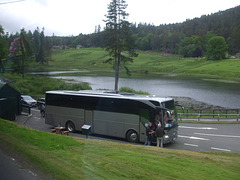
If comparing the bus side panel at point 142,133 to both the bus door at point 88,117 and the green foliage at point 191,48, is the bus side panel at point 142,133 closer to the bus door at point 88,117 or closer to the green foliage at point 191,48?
the bus door at point 88,117

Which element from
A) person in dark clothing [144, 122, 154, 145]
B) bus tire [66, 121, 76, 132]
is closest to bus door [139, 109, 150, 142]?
person in dark clothing [144, 122, 154, 145]

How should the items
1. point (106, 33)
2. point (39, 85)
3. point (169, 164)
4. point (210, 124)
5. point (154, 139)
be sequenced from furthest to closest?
point (39, 85), point (106, 33), point (210, 124), point (154, 139), point (169, 164)

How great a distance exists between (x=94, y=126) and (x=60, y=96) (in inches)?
168

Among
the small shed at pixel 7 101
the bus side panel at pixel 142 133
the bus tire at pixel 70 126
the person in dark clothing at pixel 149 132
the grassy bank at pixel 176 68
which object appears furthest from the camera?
the grassy bank at pixel 176 68

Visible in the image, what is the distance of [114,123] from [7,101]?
1106 cm

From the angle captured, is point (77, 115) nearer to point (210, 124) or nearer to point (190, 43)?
point (210, 124)

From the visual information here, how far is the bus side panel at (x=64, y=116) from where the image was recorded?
1888 cm

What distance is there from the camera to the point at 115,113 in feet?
55.8

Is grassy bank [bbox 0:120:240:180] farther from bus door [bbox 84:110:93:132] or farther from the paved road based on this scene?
bus door [bbox 84:110:93:132]

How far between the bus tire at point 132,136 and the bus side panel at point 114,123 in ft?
0.88

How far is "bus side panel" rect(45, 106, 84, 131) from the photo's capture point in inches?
743

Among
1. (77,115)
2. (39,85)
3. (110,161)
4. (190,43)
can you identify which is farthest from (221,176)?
(190,43)

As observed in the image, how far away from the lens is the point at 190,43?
161625mm

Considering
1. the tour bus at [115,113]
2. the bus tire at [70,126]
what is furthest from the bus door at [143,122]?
the bus tire at [70,126]
